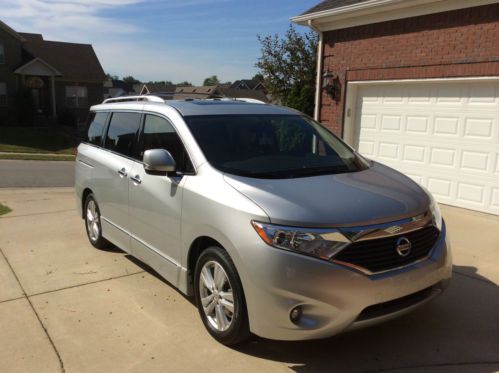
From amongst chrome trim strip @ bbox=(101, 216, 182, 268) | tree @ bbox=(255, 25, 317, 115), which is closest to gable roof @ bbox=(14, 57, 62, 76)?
tree @ bbox=(255, 25, 317, 115)

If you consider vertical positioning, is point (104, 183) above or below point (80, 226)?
above

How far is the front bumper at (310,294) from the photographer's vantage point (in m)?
2.95

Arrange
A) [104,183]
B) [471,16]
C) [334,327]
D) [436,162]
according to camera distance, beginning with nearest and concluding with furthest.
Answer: [334,327] → [104,183] → [471,16] → [436,162]

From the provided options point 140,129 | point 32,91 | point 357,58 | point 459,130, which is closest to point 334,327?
point 140,129

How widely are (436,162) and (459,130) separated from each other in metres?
0.72

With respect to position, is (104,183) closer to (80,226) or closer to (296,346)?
(80,226)

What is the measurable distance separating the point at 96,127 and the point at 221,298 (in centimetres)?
351

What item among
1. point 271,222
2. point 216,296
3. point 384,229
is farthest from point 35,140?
point 384,229

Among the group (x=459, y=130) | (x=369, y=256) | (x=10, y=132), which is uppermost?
(x=459, y=130)

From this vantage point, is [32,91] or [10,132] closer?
[10,132]

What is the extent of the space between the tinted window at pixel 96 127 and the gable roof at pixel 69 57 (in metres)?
32.2

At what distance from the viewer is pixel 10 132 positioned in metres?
28.2

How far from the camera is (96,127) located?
6078 mm

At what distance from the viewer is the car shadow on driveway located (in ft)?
10.9
